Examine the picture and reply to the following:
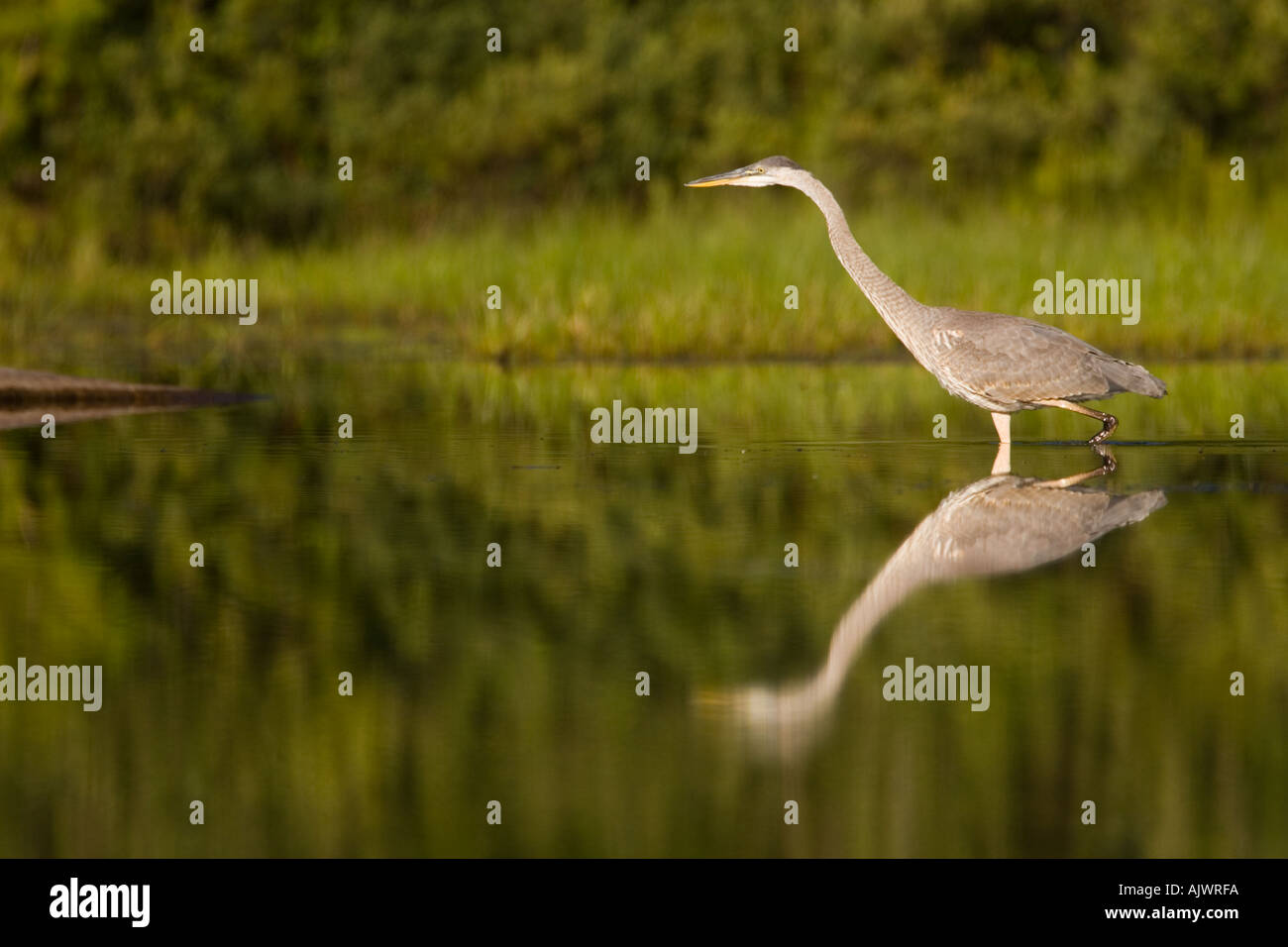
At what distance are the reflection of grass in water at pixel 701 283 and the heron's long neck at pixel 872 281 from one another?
7236mm

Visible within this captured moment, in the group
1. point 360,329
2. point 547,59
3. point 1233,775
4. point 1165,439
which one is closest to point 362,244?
point 360,329

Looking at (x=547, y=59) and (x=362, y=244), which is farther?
(x=547, y=59)

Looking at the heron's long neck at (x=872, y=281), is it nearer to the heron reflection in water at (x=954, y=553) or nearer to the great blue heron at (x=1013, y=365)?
the great blue heron at (x=1013, y=365)

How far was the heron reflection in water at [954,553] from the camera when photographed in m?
5.49

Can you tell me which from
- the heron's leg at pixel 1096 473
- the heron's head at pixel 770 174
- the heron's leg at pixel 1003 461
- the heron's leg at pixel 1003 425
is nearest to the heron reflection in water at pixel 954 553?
the heron's leg at pixel 1096 473

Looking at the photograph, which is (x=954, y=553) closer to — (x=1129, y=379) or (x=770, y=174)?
(x=1129, y=379)

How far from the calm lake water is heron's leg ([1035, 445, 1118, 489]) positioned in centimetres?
8

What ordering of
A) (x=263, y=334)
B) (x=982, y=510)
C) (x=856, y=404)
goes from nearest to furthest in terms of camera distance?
(x=982, y=510), (x=856, y=404), (x=263, y=334)

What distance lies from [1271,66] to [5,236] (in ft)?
59.3

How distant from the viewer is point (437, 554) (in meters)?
8.20

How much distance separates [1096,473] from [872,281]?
76.2 inches

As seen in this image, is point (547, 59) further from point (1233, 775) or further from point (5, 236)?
point (1233, 775)

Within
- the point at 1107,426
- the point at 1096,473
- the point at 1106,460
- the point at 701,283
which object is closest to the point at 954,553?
the point at 1096,473

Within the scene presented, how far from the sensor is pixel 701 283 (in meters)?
21.0
